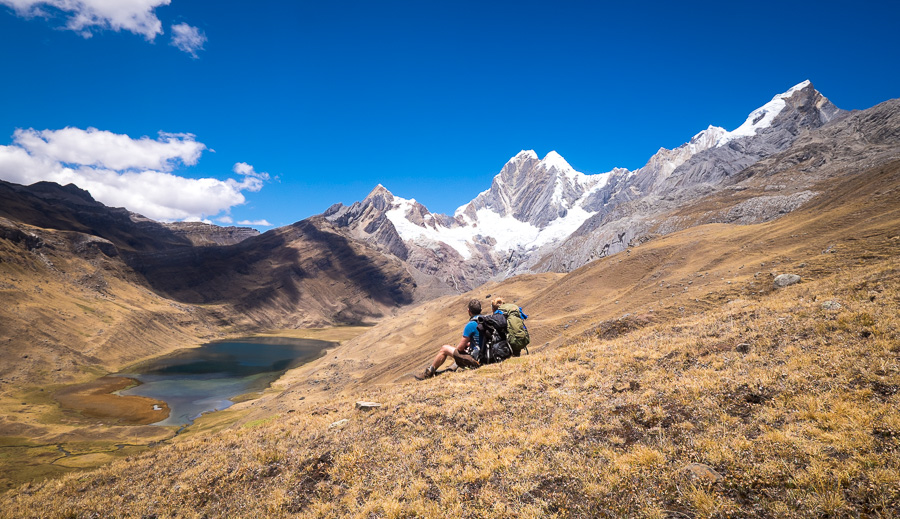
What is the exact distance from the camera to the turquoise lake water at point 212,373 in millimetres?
70562

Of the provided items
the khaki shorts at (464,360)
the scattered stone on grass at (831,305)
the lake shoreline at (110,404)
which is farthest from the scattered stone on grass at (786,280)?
the lake shoreline at (110,404)

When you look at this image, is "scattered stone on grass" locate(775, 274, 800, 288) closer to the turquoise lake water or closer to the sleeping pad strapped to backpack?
the sleeping pad strapped to backpack

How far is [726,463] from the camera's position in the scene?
6492 mm

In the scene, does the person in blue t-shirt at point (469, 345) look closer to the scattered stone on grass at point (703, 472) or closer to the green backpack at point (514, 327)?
the green backpack at point (514, 327)

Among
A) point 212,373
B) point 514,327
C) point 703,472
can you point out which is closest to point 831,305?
point 703,472

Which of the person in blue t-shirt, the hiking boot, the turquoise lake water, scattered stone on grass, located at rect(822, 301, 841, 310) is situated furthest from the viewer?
the turquoise lake water

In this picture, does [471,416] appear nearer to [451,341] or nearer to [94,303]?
[451,341]

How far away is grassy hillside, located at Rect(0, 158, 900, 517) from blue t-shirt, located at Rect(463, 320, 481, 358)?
3.48 ft

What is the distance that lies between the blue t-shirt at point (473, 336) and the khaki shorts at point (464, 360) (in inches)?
8.8

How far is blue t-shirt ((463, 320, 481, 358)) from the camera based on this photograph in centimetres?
1572

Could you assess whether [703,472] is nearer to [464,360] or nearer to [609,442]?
[609,442]

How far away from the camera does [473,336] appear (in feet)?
52.2

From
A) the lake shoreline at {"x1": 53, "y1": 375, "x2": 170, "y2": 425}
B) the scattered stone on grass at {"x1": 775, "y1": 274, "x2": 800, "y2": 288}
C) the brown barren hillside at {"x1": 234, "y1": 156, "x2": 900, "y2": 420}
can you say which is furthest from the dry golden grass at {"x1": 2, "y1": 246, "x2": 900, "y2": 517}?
the lake shoreline at {"x1": 53, "y1": 375, "x2": 170, "y2": 425}

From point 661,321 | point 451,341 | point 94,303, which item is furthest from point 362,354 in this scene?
point 94,303
